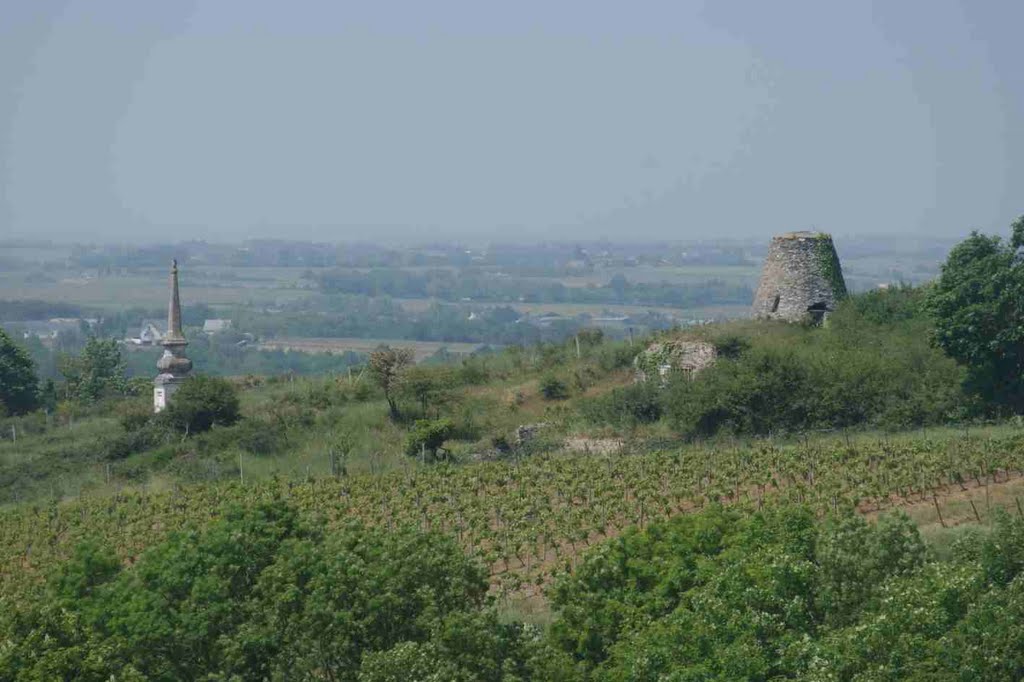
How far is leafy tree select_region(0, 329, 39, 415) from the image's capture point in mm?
50094

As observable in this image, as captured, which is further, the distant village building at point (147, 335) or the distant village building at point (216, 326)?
the distant village building at point (216, 326)

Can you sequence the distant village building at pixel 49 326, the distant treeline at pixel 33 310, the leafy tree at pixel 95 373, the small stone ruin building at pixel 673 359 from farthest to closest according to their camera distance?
the distant treeline at pixel 33 310 → the distant village building at pixel 49 326 → the leafy tree at pixel 95 373 → the small stone ruin building at pixel 673 359

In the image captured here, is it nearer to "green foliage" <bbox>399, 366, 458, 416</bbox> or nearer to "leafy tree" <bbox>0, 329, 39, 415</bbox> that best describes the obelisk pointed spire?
"leafy tree" <bbox>0, 329, 39, 415</bbox>

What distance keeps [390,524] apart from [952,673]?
539 inches

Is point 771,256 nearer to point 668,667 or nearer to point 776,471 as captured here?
point 776,471

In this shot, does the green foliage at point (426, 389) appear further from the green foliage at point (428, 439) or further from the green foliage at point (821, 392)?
the green foliage at point (821, 392)

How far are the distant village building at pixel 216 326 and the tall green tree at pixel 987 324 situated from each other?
10682cm

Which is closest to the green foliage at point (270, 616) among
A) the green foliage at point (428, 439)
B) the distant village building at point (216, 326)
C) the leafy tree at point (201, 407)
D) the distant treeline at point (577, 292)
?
the green foliage at point (428, 439)

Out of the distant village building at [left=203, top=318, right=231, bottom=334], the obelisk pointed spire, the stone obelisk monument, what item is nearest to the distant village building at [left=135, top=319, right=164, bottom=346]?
the distant village building at [left=203, top=318, right=231, bottom=334]

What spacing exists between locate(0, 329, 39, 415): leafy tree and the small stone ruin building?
19.1m

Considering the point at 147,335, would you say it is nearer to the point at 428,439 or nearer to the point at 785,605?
the point at 428,439

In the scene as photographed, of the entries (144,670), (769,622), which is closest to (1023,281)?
(769,622)

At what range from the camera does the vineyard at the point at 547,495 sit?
91.8ft

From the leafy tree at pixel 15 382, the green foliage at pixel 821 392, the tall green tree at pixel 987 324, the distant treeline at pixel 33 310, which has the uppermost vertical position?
the tall green tree at pixel 987 324
